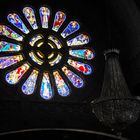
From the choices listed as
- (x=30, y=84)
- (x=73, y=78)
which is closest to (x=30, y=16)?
(x=30, y=84)

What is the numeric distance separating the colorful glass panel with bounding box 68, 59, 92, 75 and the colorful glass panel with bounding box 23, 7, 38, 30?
148 cm

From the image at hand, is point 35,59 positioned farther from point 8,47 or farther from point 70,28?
point 70,28

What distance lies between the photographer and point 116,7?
33.0 ft

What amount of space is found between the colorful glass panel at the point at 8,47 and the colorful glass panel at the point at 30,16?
83cm

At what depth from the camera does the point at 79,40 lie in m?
10.3

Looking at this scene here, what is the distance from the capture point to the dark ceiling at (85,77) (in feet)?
28.4

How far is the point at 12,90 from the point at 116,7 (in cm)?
387

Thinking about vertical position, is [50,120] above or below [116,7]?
below

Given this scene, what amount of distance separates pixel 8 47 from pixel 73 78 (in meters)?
2.02

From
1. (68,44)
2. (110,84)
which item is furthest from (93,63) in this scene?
(110,84)

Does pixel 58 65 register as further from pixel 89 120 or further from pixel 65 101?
pixel 89 120

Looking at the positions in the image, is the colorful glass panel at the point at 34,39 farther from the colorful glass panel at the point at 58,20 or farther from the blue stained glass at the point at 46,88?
the blue stained glass at the point at 46,88

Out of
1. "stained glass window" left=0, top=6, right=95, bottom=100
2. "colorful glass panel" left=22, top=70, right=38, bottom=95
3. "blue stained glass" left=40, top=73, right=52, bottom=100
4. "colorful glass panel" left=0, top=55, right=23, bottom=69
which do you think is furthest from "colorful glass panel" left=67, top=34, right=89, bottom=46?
"colorful glass panel" left=0, top=55, right=23, bottom=69

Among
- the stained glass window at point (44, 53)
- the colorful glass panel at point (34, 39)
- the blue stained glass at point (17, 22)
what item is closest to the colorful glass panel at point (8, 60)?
the stained glass window at point (44, 53)
